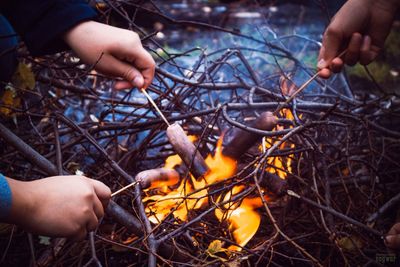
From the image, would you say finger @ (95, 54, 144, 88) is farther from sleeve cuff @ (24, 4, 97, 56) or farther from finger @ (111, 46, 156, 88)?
sleeve cuff @ (24, 4, 97, 56)

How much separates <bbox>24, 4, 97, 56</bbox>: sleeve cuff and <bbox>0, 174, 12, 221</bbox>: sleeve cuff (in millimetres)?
856

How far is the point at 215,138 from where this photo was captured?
209 centimetres

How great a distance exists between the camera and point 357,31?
160cm


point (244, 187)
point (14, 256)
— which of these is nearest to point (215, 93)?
point (244, 187)

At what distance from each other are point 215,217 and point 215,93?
1.59 m

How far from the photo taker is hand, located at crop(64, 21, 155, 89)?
1516 mm

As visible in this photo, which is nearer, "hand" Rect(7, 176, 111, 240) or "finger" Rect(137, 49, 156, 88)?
"hand" Rect(7, 176, 111, 240)

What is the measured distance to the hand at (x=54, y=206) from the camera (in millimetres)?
1089

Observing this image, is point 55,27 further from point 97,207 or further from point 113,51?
point 97,207

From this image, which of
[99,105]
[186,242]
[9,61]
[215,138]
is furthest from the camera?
[99,105]

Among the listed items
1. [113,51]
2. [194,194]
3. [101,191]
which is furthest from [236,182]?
[113,51]

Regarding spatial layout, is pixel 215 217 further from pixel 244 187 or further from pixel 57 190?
pixel 57 190

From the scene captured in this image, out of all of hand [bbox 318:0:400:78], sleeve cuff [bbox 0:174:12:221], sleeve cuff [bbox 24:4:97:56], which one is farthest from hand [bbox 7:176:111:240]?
hand [bbox 318:0:400:78]

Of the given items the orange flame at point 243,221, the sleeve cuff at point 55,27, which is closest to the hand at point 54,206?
the orange flame at point 243,221
